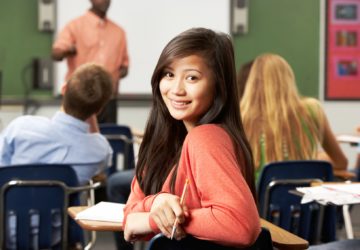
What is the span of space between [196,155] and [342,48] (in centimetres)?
723

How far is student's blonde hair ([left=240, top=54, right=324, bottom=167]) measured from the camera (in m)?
3.85

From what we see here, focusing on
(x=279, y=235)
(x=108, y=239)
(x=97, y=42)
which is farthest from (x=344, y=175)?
(x=97, y=42)

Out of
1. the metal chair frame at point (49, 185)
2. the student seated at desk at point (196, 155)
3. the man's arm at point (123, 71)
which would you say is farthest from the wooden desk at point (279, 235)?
the man's arm at point (123, 71)

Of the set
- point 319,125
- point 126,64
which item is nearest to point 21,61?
point 126,64

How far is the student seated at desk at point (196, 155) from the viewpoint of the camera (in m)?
1.77

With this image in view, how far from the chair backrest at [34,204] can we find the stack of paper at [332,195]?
121 cm

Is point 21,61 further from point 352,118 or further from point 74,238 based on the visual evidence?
point 74,238

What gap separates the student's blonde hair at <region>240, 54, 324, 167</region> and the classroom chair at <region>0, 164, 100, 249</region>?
92 cm

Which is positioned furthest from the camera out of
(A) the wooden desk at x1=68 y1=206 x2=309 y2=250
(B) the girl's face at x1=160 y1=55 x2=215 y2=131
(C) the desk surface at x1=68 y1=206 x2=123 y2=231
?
(C) the desk surface at x1=68 y1=206 x2=123 y2=231

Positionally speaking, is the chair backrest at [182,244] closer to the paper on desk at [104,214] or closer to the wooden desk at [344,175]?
the paper on desk at [104,214]

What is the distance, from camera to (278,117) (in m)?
3.85

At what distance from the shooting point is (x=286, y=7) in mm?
8539

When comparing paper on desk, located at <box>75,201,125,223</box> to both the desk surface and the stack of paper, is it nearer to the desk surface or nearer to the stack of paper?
the desk surface

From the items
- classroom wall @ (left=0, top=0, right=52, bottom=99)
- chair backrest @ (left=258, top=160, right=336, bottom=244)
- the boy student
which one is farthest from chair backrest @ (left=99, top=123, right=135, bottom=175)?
classroom wall @ (left=0, top=0, right=52, bottom=99)
